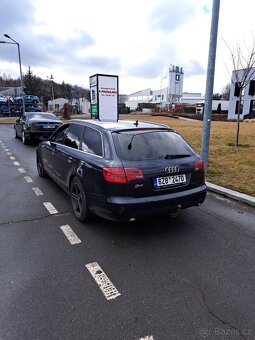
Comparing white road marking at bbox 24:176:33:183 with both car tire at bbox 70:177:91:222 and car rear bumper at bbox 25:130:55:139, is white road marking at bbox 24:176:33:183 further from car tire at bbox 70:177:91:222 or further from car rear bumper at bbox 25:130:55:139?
car rear bumper at bbox 25:130:55:139

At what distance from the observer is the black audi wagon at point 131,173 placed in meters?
3.43

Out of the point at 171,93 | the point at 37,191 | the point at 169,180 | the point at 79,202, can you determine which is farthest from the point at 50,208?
the point at 171,93

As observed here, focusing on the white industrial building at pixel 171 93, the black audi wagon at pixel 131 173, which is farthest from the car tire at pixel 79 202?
the white industrial building at pixel 171 93

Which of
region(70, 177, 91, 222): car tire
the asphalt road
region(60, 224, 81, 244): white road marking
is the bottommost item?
the asphalt road

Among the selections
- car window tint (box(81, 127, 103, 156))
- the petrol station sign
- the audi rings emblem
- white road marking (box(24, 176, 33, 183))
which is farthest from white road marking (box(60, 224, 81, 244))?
the petrol station sign

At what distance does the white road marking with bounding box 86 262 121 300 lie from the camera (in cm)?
264

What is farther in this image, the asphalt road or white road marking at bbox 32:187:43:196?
white road marking at bbox 32:187:43:196

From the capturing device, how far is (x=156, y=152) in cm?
379

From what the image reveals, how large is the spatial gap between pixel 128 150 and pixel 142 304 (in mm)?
1902

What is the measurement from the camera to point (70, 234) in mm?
3875

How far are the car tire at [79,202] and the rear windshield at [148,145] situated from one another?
3.11 feet

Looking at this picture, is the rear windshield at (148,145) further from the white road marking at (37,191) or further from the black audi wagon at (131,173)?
the white road marking at (37,191)

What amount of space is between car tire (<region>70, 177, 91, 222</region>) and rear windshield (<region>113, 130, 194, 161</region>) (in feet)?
3.11

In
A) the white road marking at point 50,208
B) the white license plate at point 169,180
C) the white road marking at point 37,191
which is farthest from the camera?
the white road marking at point 37,191
